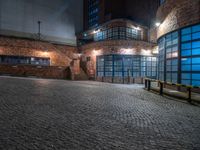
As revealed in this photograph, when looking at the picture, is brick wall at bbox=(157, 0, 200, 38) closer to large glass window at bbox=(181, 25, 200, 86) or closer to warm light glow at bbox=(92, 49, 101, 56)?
large glass window at bbox=(181, 25, 200, 86)

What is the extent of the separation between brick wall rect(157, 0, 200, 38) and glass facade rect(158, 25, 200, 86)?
0.51 metres

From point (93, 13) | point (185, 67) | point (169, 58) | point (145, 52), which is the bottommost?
point (185, 67)

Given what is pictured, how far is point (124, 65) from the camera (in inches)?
887

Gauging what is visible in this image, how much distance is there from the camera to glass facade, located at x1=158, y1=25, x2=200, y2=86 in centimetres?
1134

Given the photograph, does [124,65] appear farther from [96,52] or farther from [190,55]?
[190,55]

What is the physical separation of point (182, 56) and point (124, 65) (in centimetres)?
1064

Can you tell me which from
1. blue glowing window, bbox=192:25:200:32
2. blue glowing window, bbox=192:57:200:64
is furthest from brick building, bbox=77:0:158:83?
blue glowing window, bbox=192:25:200:32

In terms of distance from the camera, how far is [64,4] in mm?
33844

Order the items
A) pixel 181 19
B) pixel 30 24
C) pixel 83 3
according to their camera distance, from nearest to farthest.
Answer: pixel 181 19, pixel 30 24, pixel 83 3

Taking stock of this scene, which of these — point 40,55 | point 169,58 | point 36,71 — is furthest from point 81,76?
point 169,58

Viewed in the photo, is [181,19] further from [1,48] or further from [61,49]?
[1,48]

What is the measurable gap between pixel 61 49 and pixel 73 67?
5.95 meters

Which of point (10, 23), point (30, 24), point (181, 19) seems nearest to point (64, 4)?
point (30, 24)

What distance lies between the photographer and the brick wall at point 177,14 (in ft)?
36.9
